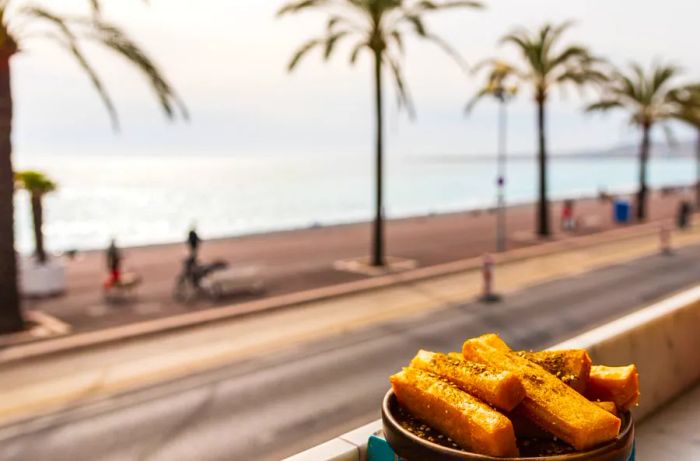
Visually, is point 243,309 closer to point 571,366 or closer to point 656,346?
point 656,346

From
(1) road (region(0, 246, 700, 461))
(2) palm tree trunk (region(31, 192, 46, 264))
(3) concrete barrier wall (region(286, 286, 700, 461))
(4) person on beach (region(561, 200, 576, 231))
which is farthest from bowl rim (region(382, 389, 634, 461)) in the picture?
(4) person on beach (region(561, 200, 576, 231))

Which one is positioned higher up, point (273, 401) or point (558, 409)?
point (558, 409)

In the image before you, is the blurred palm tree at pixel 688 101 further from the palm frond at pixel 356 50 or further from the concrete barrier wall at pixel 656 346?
the concrete barrier wall at pixel 656 346

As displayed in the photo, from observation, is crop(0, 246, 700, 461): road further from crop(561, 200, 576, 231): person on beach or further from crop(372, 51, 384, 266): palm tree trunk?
crop(561, 200, 576, 231): person on beach

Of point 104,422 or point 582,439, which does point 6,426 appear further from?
point 582,439

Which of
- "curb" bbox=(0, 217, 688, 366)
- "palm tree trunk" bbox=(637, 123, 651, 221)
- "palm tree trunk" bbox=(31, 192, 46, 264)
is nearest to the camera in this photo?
"curb" bbox=(0, 217, 688, 366)

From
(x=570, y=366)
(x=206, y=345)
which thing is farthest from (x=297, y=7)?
(x=570, y=366)
